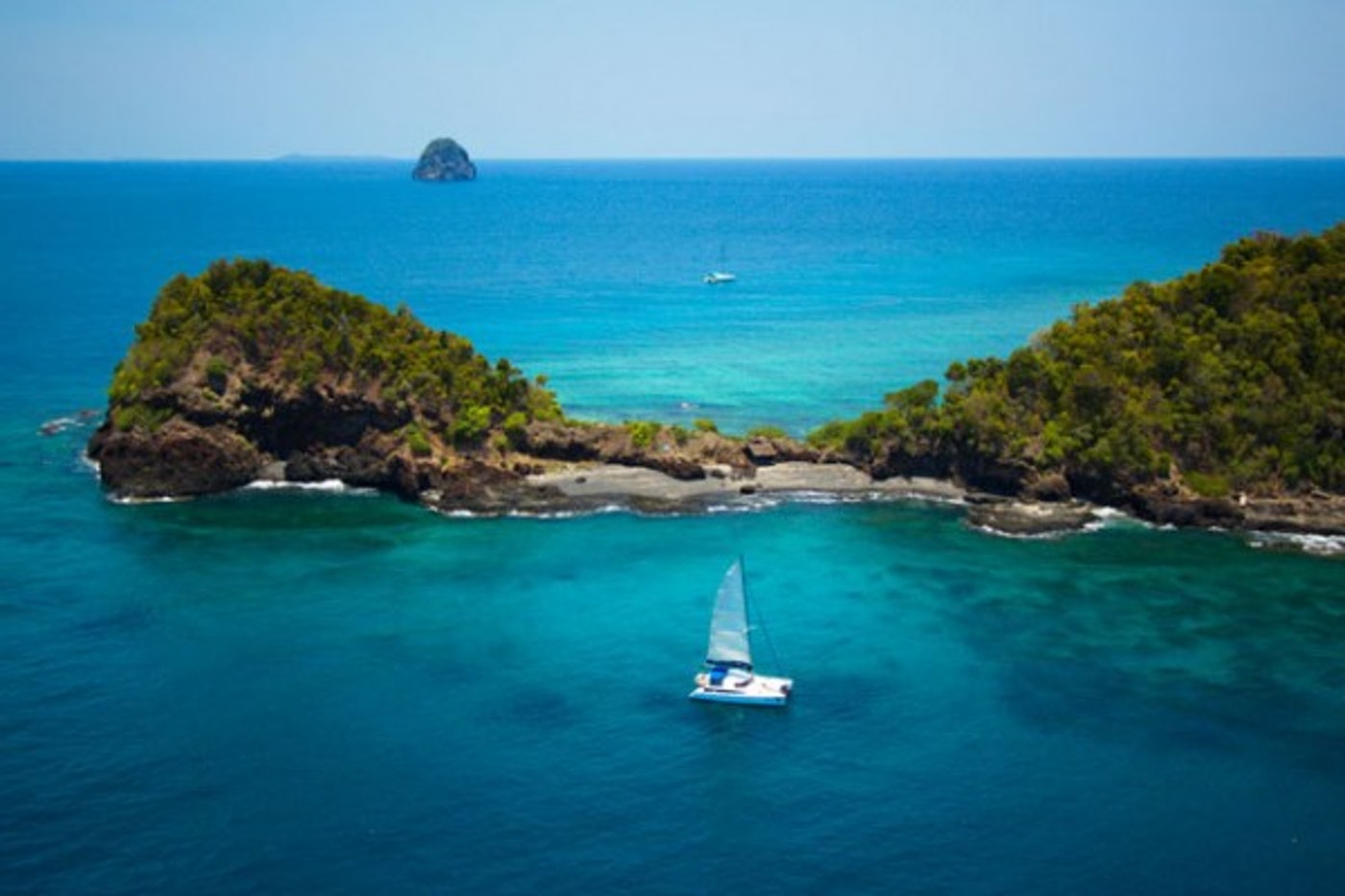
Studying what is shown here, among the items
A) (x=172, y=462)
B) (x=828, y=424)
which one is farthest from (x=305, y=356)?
(x=828, y=424)

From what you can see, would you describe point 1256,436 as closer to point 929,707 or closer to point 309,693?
point 929,707

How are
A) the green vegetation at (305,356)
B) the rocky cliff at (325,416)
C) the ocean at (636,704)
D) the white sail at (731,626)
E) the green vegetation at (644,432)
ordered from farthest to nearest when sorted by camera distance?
1. the green vegetation at (644,432)
2. the green vegetation at (305,356)
3. the rocky cliff at (325,416)
4. the white sail at (731,626)
5. the ocean at (636,704)

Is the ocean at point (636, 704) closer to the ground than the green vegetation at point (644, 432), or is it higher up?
closer to the ground

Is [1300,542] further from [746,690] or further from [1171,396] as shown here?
[746,690]

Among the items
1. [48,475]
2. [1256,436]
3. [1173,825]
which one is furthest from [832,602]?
[48,475]

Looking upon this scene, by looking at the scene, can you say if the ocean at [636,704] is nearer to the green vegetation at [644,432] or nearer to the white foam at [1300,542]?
the white foam at [1300,542]

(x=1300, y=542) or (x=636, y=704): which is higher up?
(x=1300, y=542)

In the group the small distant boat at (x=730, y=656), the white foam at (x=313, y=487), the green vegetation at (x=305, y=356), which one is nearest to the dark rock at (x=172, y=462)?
the white foam at (x=313, y=487)
